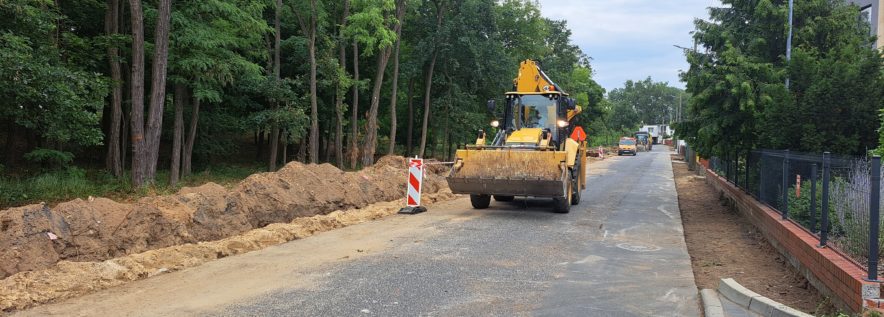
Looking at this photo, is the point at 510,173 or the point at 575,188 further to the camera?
the point at 575,188

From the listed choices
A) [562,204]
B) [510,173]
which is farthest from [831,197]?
[562,204]

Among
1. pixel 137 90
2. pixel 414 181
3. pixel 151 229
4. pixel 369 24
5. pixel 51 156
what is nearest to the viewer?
pixel 151 229

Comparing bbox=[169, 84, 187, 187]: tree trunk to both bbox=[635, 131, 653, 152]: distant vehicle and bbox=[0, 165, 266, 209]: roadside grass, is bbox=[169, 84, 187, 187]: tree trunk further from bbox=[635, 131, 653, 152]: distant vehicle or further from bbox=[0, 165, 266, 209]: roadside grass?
bbox=[635, 131, 653, 152]: distant vehicle

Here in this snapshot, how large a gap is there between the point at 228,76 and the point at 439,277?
1918cm

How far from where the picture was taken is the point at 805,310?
598 centimetres

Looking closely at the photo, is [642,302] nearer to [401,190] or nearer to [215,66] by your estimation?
[401,190]

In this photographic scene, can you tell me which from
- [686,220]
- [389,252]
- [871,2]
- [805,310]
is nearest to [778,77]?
[686,220]

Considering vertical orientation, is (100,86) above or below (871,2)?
below

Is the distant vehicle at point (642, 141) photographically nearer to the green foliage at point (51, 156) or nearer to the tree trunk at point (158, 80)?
the tree trunk at point (158, 80)

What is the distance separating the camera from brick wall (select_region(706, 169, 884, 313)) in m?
5.07

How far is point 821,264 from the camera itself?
20.5ft

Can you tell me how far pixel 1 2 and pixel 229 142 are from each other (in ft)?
65.6

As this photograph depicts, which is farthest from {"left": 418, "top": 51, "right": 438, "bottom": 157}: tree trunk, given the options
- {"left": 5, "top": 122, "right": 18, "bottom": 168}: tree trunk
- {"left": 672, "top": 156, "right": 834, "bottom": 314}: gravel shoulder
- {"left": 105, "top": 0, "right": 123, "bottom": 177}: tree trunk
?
{"left": 672, "top": 156, "right": 834, "bottom": 314}: gravel shoulder

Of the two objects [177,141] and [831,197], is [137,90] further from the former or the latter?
[831,197]
